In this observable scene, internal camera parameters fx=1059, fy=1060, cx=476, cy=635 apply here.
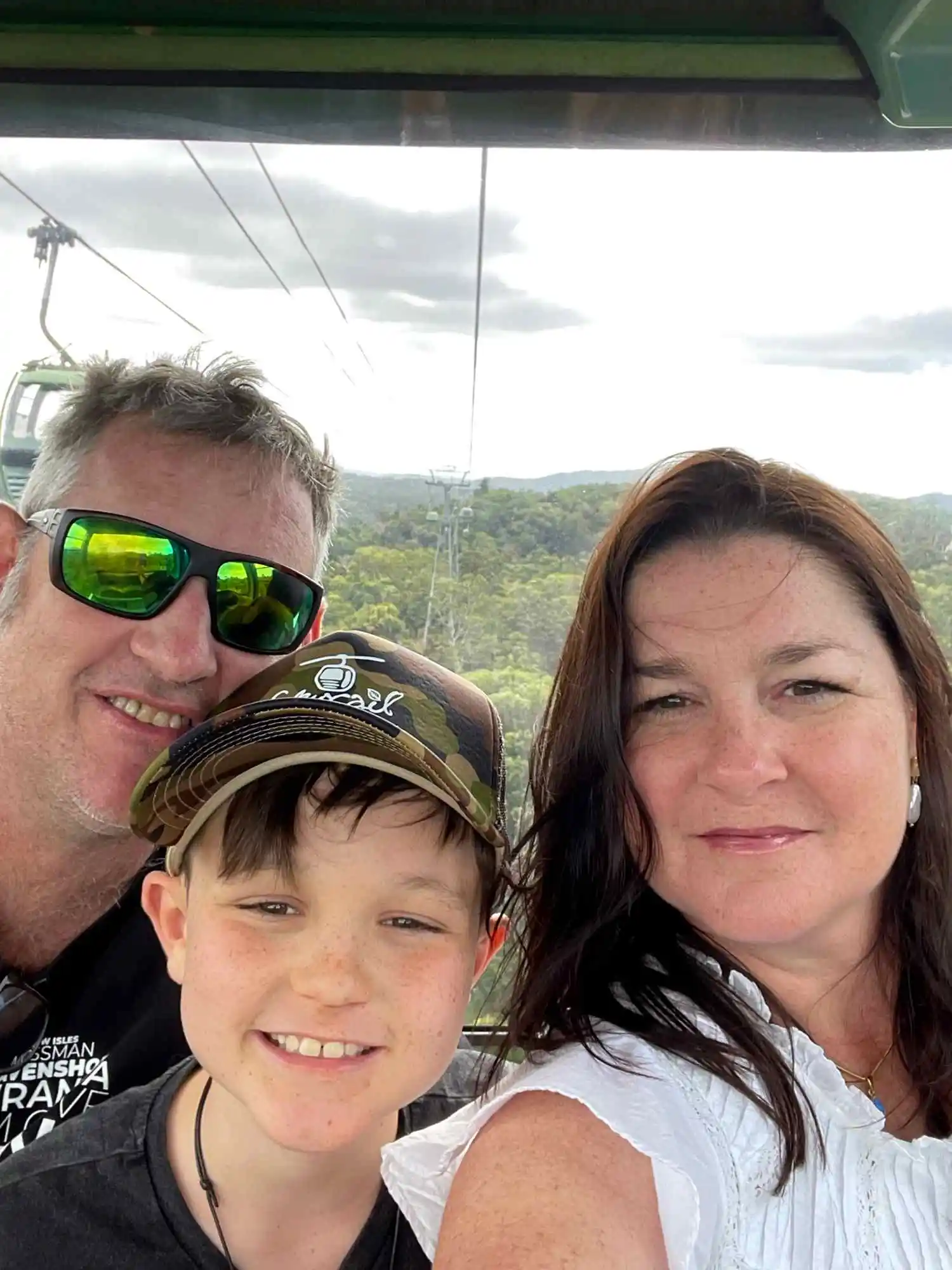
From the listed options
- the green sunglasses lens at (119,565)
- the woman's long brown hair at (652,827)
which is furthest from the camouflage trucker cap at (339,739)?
the green sunglasses lens at (119,565)

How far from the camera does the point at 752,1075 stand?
1.28 m

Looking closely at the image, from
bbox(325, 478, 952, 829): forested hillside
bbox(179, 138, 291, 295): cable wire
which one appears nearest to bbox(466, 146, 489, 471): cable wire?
bbox(325, 478, 952, 829): forested hillside

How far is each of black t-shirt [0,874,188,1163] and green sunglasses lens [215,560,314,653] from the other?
518 millimetres

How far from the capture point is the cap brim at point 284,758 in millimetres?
1323

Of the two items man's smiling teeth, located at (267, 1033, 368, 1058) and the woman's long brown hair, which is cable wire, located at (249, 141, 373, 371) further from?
man's smiling teeth, located at (267, 1033, 368, 1058)

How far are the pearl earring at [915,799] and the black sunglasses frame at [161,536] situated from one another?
110cm

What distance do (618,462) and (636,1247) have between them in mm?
1175

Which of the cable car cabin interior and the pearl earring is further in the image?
the cable car cabin interior

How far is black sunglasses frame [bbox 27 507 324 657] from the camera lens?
181 cm

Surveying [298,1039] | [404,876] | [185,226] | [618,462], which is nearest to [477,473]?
[618,462]

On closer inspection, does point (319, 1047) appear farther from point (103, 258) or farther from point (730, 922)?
point (103, 258)

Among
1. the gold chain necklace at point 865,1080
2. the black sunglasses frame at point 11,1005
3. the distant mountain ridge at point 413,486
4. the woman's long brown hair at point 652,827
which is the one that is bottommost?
the black sunglasses frame at point 11,1005

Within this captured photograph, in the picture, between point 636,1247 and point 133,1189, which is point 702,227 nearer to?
point 636,1247

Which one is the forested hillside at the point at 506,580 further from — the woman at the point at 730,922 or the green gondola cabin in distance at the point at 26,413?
the green gondola cabin in distance at the point at 26,413
